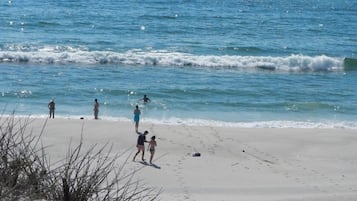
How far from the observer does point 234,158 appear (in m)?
19.4

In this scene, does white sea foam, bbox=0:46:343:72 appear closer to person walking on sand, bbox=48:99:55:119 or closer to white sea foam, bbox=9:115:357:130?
white sea foam, bbox=9:115:357:130

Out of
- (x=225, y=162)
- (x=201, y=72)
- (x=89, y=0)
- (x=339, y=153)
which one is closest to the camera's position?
(x=225, y=162)

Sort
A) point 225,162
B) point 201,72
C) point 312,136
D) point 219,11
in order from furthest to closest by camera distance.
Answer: point 219,11 < point 201,72 < point 312,136 < point 225,162

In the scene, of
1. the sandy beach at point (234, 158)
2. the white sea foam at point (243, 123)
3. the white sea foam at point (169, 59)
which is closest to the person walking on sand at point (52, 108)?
the white sea foam at point (243, 123)

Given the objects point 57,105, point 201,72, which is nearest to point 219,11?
point 201,72

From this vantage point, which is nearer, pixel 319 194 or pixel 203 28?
pixel 319 194

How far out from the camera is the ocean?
86.7 ft

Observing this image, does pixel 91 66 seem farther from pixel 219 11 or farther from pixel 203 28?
pixel 219 11

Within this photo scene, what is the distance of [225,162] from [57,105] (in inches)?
367

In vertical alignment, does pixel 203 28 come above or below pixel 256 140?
above

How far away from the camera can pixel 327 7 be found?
6291cm

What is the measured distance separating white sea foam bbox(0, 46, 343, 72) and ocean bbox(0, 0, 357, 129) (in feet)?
0.17

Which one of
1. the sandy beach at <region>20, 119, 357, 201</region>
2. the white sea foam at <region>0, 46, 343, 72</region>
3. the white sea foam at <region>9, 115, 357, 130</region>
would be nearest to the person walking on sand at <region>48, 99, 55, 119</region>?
the white sea foam at <region>9, 115, 357, 130</region>

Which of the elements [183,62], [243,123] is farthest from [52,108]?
[183,62]
